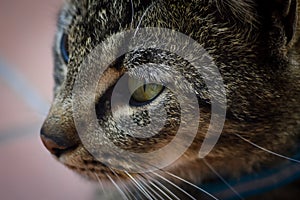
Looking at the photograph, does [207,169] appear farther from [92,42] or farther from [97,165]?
[92,42]

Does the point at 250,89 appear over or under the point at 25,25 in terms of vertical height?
A: under

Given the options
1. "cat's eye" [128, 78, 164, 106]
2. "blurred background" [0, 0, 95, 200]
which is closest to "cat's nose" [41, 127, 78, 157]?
"cat's eye" [128, 78, 164, 106]

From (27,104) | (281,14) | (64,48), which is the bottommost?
(281,14)

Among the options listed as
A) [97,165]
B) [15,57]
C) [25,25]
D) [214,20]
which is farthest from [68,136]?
[25,25]

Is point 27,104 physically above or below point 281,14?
above

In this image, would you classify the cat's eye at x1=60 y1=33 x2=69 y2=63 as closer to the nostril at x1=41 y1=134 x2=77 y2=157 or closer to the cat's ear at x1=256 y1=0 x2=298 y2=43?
the nostril at x1=41 y1=134 x2=77 y2=157

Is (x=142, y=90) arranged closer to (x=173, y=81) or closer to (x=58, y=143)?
(x=173, y=81)

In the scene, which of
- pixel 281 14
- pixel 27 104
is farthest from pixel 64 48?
pixel 27 104

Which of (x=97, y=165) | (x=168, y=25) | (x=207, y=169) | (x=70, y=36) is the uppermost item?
(x=70, y=36)

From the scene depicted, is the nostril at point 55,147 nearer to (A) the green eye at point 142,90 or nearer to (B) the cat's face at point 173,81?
(B) the cat's face at point 173,81
